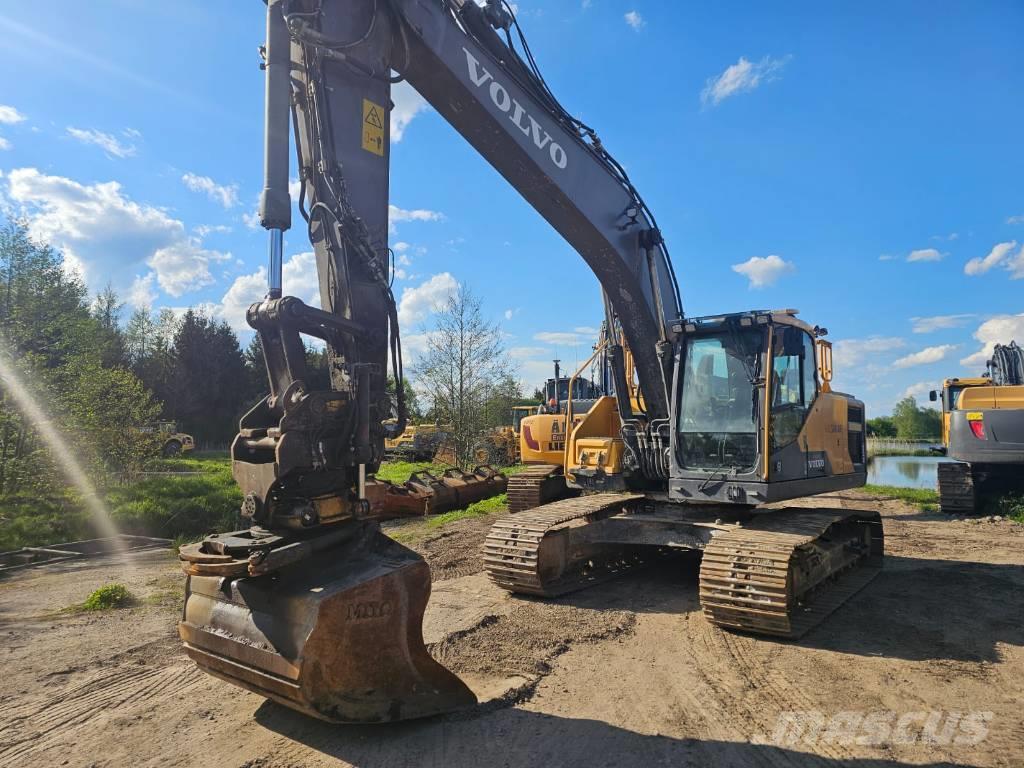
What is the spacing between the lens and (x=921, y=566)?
26.5 feet

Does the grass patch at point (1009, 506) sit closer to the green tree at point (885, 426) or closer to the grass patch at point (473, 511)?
the grass patch at point (473, 511)

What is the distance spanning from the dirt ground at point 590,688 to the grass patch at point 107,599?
209 mm

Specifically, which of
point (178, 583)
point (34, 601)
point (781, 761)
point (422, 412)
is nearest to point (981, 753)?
point (781, 761)

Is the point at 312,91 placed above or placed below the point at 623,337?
above

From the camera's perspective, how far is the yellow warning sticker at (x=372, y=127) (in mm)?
4406

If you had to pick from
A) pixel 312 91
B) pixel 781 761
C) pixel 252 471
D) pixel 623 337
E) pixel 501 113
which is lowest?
pixel 781 761

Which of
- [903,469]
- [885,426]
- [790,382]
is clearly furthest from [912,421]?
[790,382]

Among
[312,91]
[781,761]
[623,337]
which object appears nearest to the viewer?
[781,761]

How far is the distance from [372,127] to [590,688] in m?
3.95

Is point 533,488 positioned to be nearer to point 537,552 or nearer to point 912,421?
point 537,552

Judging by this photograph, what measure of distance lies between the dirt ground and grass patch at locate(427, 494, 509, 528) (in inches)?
197

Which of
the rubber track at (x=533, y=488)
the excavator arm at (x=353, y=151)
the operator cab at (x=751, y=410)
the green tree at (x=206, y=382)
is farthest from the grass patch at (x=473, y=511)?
the green tree at (x=206, y=382)

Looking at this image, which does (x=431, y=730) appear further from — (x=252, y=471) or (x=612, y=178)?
(x=612, y=178)

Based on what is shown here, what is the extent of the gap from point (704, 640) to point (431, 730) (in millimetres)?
2605
